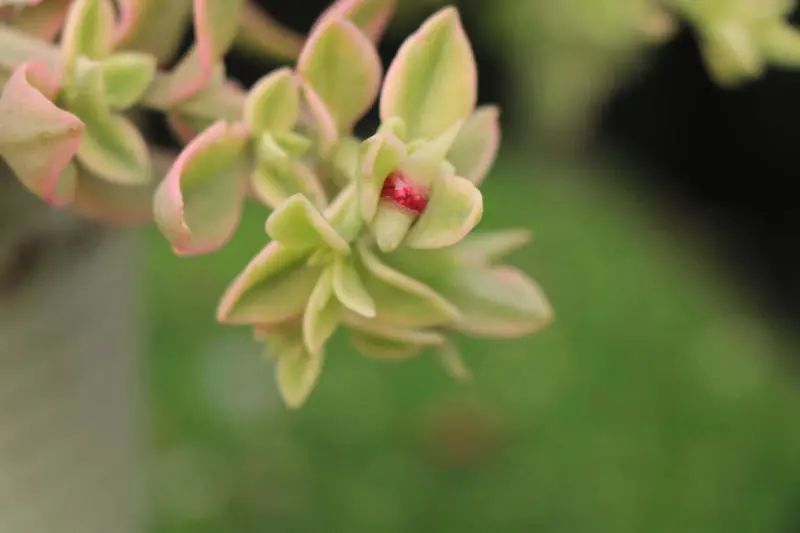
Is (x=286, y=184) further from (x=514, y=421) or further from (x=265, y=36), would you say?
(x=514, y=421)

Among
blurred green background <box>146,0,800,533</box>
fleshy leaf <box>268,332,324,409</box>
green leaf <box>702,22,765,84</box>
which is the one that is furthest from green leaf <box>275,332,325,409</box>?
blurred green background <box>146,0,800,533</box>

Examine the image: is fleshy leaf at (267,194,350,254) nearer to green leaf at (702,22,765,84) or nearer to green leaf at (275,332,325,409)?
green leaf at (275,332,325,409)

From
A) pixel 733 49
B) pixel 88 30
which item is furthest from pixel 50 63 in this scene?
pixel 733 49

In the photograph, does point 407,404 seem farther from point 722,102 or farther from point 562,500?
point 722,102

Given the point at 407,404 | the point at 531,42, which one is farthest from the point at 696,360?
the point at 531,42

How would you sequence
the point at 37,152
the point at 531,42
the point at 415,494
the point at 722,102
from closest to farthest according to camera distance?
the point at 37,152 < the point at 531,42 < the point at 415,494 < the point at 722,102

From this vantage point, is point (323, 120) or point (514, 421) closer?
point (323, 120)
